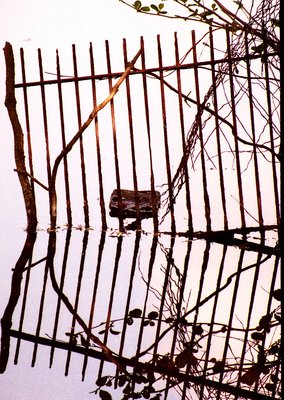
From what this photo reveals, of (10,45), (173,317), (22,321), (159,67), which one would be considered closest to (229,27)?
(159,67)

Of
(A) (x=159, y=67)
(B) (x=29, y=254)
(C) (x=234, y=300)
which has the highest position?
(A) (x=159, y=67)

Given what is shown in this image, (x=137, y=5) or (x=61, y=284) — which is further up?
(x=137, y=5)

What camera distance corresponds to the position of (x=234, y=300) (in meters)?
3.20

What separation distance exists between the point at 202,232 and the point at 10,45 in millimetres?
2429

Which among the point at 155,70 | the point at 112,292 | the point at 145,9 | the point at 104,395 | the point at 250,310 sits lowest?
the point at 104,395

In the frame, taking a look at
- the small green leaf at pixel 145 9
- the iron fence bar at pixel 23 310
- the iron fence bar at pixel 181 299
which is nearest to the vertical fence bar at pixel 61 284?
the iron fence bar at pixel 23 310

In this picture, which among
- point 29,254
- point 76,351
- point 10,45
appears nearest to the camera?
point 76,351

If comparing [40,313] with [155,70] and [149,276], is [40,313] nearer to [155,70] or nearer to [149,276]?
[149,276]

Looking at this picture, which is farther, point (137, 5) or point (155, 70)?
point (155, 70)

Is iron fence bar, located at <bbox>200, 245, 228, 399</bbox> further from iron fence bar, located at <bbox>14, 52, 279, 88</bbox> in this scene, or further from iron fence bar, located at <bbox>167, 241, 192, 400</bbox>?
iron fence bar, located at <bbox>14, 52, 279, 88</bbox>

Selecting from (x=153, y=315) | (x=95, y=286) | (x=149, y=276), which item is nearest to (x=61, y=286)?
(x=95, y=286)

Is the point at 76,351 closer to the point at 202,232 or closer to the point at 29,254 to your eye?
the point at 29,254

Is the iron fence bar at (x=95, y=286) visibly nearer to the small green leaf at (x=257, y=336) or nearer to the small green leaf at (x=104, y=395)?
the small green leaf at (x=104, y=395)

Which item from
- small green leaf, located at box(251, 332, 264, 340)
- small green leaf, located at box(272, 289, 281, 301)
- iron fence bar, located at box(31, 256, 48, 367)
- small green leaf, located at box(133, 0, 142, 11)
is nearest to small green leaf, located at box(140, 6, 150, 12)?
small green leaf, located at box(133, 0, 142, 11)
